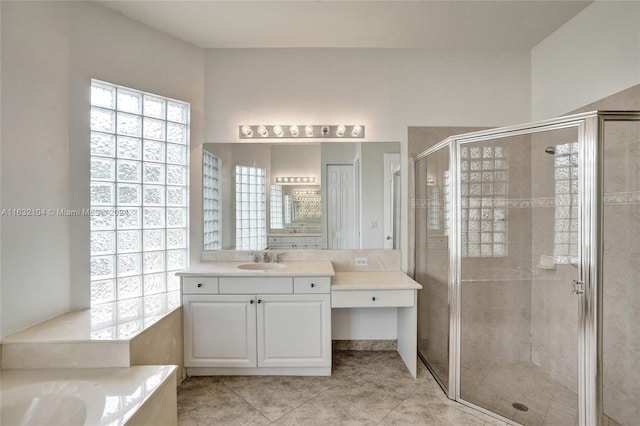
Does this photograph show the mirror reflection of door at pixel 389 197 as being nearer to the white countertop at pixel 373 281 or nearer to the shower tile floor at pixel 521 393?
the white countertop at pixel 373 281

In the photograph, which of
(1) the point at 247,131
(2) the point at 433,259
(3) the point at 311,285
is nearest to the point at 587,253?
(2) the point at 433,259

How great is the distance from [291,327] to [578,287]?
185 cm

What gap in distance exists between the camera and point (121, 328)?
189 cm

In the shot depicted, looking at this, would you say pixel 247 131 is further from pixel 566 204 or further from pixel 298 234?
pixel 566 204

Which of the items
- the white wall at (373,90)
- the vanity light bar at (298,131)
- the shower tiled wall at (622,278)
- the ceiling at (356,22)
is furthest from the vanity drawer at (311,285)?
the ceiling at (356,22)

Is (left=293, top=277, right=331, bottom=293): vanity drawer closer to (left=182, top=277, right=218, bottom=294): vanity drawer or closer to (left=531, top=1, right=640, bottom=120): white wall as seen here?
(left=182, top=277, right=218, bottom=294): vanity drawer

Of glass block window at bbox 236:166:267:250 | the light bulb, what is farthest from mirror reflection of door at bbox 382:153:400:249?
the light bulb

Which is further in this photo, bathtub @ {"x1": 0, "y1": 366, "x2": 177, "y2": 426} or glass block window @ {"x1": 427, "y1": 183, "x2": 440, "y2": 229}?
glass block window @ {"x1": 427, "y1": 183, "x2": 440, "y2": 229}

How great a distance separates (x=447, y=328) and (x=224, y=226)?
6.82 ft

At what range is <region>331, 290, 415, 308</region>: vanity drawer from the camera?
2.34m

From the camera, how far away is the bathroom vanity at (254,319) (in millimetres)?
2316

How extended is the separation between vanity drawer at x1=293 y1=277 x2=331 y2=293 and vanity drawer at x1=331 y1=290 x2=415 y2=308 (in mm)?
89

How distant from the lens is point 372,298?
2355 millimetres

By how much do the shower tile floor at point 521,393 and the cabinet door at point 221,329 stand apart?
159cm
